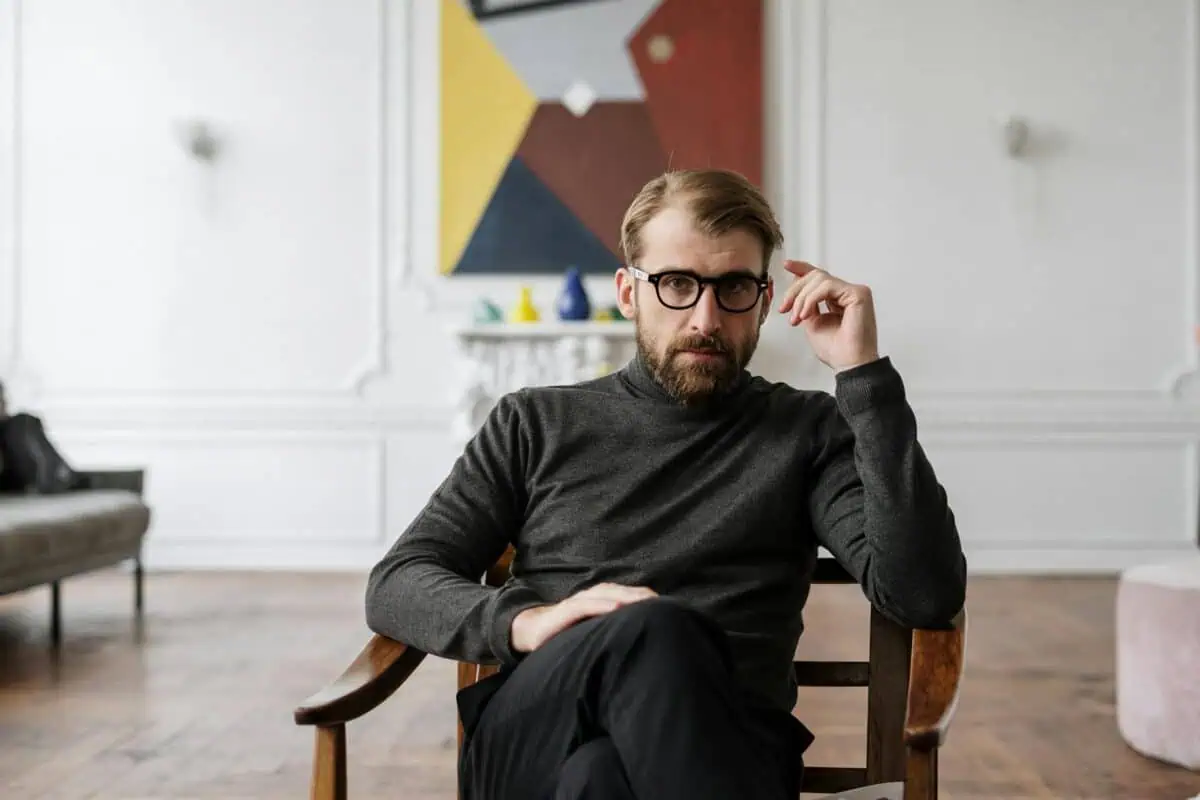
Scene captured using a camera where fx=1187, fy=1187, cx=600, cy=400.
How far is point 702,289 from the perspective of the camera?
147 cm

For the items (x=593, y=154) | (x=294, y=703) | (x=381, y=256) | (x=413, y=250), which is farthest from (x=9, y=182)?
(x=294, y=703)

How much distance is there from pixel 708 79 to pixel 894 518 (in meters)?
4.44

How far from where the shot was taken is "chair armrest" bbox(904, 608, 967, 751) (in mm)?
1087

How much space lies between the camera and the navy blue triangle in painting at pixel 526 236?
5.45 m

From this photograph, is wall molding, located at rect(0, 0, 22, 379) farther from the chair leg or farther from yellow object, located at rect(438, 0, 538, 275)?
the chair leg

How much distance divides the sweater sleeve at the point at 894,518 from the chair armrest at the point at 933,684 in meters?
0.02

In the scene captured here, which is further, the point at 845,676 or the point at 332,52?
the point at 332,52

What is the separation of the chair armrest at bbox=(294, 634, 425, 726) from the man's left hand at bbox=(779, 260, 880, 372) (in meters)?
0.59

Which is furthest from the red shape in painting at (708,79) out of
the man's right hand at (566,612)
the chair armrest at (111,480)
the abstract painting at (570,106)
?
the man's right hand at (566,612)

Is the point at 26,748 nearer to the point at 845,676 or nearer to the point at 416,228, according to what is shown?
the point at 845,676

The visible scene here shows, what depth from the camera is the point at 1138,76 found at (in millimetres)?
5453

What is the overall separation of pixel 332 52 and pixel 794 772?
16.1 feet

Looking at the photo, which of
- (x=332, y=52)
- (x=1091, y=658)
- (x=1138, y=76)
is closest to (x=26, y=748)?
A: (x=1091, y=658)

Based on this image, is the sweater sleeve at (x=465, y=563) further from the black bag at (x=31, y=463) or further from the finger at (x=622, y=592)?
the black bag at (x=31, y=463)
